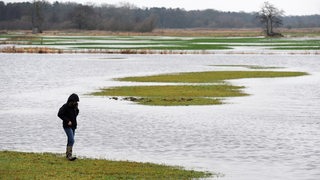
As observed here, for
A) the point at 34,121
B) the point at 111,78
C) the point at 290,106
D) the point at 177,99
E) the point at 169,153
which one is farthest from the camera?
the point at 111,78

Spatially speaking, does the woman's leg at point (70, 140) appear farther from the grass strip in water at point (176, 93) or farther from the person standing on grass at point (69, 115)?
the grass strip in water at point (176, 93)

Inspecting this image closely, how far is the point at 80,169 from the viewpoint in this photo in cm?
2300

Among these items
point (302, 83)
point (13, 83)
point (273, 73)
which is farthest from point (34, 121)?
point (273, 73)

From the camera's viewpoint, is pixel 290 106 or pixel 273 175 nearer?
pixel 273 175

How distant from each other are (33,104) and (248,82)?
22731 mm

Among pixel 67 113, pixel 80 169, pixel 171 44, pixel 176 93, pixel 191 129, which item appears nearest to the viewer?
pixel 80 169

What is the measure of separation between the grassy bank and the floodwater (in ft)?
5.20

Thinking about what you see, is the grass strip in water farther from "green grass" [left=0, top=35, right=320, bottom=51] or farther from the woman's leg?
"green grass" [left=0, top=35, right=320, bottom=51]

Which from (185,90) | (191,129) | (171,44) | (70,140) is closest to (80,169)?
(70,140)

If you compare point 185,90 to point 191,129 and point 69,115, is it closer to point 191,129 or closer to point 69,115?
point 191,129

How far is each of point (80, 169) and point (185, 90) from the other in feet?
100

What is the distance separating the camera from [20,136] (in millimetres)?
31312

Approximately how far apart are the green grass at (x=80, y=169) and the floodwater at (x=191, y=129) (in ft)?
4.07

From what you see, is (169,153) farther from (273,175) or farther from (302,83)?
(302,83)
